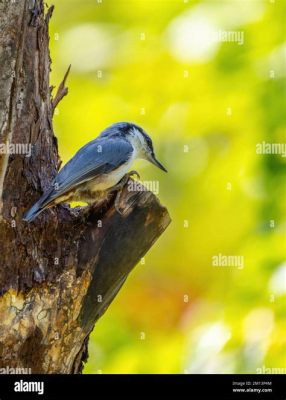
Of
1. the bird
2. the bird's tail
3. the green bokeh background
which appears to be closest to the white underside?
the bird

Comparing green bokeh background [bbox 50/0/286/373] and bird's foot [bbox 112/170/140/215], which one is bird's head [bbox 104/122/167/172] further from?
bird's foot [bbox 112/170/140/215]

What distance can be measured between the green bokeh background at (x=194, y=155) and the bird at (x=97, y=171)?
24.1 inches

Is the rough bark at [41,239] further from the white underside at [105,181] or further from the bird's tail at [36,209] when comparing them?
the white underside at [105,181]

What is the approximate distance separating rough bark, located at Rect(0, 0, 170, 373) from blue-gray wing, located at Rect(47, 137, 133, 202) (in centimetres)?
13

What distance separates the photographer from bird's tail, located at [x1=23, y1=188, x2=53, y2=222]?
3953 mm

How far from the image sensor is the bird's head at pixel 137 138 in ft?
17.0

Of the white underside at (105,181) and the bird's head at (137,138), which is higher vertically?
the bird's head at (137,138)

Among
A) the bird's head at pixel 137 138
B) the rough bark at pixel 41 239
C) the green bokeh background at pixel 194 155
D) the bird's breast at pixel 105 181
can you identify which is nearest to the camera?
the rough bark at pixel 41 239

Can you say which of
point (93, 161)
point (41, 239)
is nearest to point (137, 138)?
point (93, 161)

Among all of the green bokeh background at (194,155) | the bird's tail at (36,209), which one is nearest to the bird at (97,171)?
the bird's tail at (36,209)

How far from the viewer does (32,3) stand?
13.5 feet

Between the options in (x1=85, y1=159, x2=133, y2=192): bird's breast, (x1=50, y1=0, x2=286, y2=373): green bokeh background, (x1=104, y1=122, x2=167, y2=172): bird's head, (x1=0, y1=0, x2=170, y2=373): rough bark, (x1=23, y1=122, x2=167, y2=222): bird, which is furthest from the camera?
(x1=104, y1=122, x2=167, y2=172): bird's head

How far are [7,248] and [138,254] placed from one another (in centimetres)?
63
